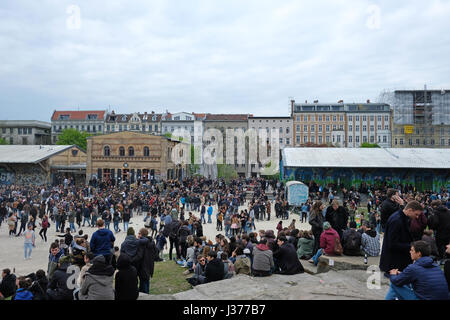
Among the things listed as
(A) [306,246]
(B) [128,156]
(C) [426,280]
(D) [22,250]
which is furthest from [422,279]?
(B) [128,156]

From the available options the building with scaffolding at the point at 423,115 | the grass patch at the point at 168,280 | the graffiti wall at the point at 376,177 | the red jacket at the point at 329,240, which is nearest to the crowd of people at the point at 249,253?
the red jacket at the point at 329,240

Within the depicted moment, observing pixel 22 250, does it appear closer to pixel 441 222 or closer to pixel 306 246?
pixel 306 246

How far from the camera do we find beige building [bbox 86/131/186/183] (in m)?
40.0

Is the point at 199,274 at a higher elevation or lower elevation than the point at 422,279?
lower

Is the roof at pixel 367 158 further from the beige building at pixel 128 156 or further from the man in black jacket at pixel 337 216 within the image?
the man in black jacket at pixel 337 216

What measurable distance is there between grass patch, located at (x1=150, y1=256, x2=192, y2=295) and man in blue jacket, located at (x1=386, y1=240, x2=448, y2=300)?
5.06m

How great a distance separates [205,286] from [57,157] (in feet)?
140

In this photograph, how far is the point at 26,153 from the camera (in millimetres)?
42531

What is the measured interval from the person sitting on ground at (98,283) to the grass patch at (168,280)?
2.81 meters

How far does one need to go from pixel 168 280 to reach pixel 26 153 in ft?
138

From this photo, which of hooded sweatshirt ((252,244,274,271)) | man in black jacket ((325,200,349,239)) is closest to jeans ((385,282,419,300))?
hooded sweatshirt ((252,244,274,271))

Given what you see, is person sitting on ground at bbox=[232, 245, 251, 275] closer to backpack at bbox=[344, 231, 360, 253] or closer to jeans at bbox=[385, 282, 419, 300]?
backpack at bbox=[344, 231, 360, 253]

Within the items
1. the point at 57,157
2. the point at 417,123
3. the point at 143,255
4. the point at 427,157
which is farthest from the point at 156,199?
the point at 417,123
